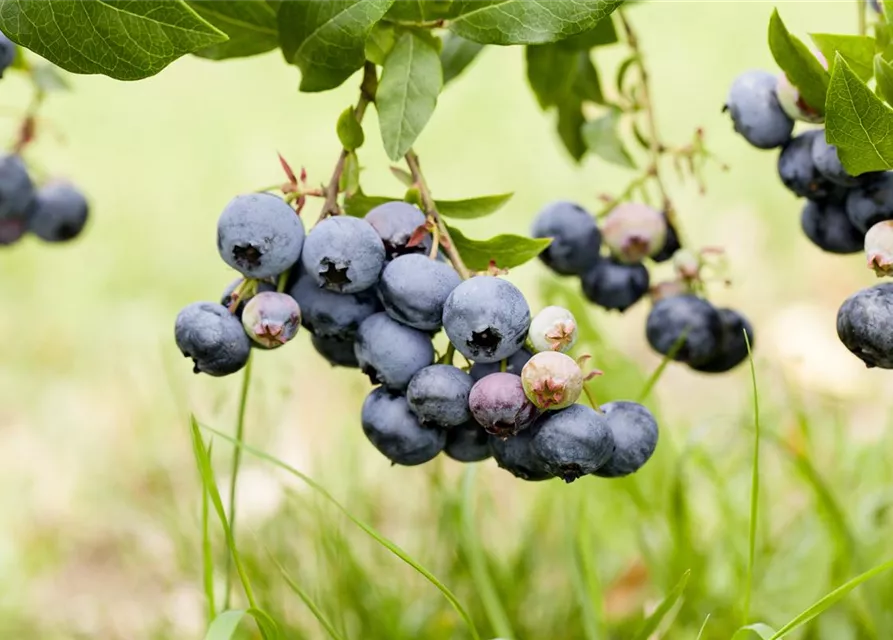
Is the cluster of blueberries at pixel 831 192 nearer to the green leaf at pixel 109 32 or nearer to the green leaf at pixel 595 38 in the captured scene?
the green leaf at pixel 595 38

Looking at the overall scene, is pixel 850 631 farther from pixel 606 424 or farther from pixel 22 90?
pixel 22 90

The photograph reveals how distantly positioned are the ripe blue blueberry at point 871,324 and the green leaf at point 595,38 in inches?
20.9

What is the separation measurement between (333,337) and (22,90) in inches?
133

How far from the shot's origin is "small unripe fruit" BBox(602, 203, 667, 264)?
3.76 ft

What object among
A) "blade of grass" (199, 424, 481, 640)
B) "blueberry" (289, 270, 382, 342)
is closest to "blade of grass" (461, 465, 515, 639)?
"blade of grass" (199, 424, 481, 640)

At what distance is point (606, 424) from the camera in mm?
780

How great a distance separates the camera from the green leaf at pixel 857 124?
0.76 metres

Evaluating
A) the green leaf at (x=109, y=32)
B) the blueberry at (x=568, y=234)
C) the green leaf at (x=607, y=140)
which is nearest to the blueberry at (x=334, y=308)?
the green leaf at (x=109, y=32)

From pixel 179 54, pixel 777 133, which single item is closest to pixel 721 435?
pixel 777 133

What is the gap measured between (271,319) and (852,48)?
0.53 m

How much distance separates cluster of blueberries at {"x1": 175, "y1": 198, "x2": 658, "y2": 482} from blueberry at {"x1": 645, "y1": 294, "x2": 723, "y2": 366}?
0.33m

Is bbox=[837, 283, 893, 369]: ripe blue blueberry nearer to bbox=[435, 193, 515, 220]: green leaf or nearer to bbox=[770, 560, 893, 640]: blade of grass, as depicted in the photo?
bbox=[770, 560, 893, 640]: blade of grass

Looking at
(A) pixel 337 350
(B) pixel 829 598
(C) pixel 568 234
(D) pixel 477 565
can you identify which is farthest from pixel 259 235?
(D) pixel 477 565

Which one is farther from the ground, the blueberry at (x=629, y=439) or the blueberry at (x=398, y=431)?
the blueberry at (x=398, y=431)
